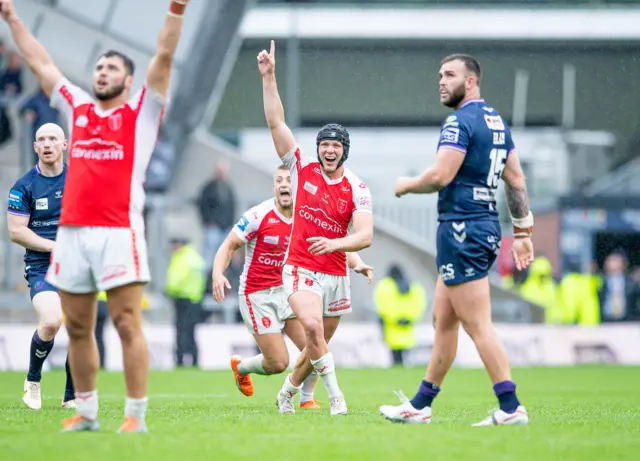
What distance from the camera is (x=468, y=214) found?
8031 mm

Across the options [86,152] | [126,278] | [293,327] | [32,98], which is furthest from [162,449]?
[32,98]

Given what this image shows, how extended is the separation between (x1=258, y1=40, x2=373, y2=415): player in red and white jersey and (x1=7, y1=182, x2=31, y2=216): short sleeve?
2.40m

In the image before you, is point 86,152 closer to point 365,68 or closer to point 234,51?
point 234,51

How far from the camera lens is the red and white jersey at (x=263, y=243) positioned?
10922 mm

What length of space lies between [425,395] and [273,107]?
2.95 meters

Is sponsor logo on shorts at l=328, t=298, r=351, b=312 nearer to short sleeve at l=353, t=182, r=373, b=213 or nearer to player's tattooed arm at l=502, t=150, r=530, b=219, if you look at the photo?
short sleeve at l=353, t=182, r=373, b=213

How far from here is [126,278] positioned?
23.8 feet

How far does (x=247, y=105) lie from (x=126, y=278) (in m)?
32.0

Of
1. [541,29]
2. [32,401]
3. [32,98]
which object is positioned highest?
[541,29]

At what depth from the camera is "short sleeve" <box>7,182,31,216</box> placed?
419 inches

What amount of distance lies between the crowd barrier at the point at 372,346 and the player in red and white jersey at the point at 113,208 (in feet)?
43.1

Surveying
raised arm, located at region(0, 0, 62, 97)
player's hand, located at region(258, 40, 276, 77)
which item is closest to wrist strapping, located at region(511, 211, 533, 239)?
player's hand, located at region(258, 40, 276, 77)

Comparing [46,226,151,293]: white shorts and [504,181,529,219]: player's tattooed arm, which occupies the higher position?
[504,181,529,219]: player's tattooed arm

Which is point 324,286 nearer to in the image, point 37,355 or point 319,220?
point 319,220
